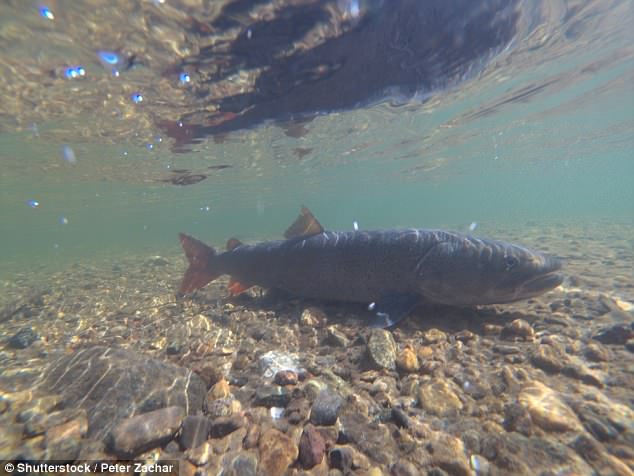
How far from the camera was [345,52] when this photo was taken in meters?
8.73

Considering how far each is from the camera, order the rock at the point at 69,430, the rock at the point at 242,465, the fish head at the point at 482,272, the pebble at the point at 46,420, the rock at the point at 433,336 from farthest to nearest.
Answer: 1. the fish head at the point at 482,272
2. the rock at the point at 433,336
3. the pebble at the point at 46,420
4. the rock at the point at 69,430
5. the rock at the point at 242,465

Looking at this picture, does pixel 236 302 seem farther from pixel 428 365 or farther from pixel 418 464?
pixel 418 464

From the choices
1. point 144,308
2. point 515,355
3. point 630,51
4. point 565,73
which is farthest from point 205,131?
point 630,51

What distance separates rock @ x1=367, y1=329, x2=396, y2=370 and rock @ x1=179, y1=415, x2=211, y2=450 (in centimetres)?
216

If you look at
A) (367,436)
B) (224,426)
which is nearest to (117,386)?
(224,426)

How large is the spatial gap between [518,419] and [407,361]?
4.35 ft

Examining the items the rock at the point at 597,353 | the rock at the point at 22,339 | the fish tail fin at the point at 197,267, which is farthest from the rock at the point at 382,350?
the rock at the point at 22,339

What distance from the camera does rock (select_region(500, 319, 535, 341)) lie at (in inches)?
170

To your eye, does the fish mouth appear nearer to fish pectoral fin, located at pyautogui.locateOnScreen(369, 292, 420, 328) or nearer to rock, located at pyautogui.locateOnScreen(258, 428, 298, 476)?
fish pectoral fin, located at pyautogui.locateOnScreen(369, 292, 420, 328)

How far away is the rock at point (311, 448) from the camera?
8.79 ft

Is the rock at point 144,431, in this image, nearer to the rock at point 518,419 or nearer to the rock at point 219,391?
the rock at point 219,391

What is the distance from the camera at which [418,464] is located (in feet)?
8.46

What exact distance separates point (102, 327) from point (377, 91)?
11.9 meters

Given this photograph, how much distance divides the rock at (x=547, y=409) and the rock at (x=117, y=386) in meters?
3.50
